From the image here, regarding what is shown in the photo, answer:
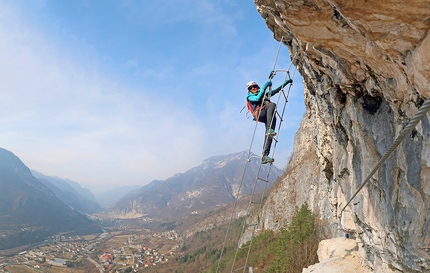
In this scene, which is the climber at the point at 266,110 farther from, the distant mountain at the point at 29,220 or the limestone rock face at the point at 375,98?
the distant mountain at the point at 29,220

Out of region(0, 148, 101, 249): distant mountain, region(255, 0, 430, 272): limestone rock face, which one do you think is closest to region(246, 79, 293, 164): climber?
region(255, 0, 430, 272): limestone rock face

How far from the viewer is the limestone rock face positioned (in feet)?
12.3

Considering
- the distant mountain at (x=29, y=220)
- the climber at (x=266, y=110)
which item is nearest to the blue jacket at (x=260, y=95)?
the climber at (x=266, y=110)

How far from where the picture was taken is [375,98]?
226 inches

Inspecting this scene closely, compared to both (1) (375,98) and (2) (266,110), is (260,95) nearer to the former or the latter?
(2) (266,110)

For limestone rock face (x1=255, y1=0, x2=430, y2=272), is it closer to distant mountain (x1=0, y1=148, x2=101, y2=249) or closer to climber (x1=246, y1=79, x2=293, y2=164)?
climber (x1=246, y1=79, x2=293, y2=164)

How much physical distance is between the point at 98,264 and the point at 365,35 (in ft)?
370

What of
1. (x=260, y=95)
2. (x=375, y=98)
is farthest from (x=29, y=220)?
(x=375, y=98)

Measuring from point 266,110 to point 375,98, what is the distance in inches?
117

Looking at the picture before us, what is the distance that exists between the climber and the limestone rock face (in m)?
1.21

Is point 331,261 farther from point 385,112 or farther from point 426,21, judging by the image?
point 426,21

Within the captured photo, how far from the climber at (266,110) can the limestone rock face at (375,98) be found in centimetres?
121

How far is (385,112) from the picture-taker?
18.2 feet

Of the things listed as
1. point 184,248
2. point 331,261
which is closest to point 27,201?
point 184,248
